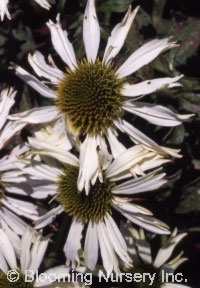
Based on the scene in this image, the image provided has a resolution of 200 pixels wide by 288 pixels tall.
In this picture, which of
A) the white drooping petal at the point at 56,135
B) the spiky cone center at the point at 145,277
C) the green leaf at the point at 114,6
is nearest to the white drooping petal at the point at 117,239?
the spiky cone center at the point at 145,277

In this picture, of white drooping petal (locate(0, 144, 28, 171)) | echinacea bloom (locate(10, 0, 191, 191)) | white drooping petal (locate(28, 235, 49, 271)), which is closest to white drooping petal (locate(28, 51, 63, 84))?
echinacea bloom (locate(10, 0, 191, 191))

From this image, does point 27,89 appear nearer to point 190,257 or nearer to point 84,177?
point 84,177

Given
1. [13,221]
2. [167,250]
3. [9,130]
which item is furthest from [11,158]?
[167,250]

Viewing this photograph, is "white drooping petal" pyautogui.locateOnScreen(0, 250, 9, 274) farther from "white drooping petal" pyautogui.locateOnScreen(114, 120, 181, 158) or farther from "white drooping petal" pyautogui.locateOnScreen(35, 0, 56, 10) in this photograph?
"white drooping petal" pyautogui.locateOnScreen(35, 0, 56, 10)

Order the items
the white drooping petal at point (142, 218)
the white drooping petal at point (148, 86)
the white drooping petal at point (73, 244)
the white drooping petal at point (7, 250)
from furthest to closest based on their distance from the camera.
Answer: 1. the white drooping petal at point (7, 250)
2. the white drooping petal at point (73, 244)
3. the white drooping petal at point (142, 218)
4. the white drooping petal at point (148, 86)

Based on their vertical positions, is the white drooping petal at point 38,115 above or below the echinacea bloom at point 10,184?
above

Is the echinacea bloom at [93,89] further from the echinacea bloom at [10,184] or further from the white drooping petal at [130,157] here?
the echinacea bloom at [10,184]
